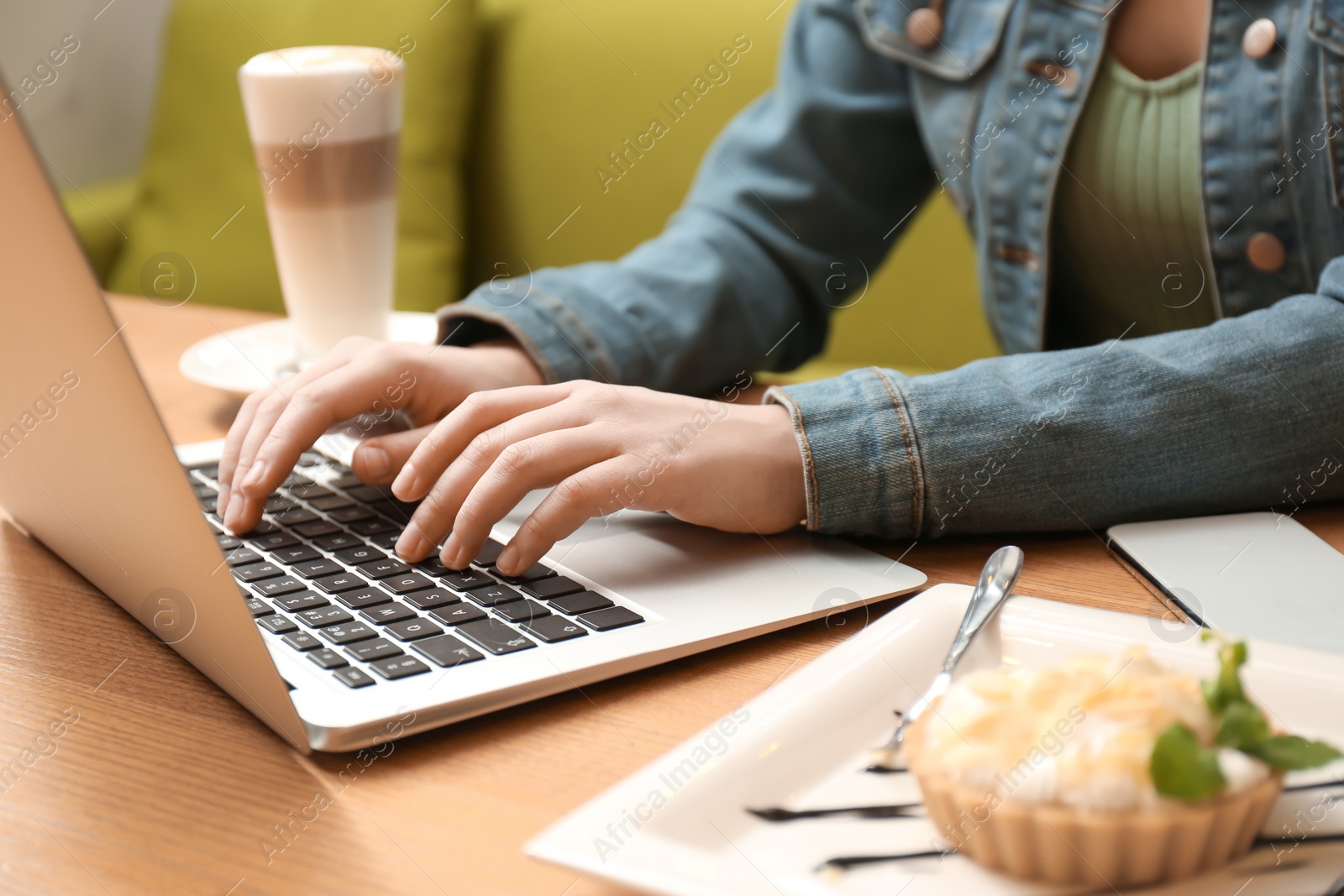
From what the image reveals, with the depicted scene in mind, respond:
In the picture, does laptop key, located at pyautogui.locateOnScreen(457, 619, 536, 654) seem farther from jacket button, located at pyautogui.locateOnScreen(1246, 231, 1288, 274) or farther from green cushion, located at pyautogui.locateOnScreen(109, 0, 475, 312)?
green cushion, located at pyautogui.locateOnScreen(109, 0, 475, 312)

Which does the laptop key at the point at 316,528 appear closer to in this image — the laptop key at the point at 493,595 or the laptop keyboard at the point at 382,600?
the laptop keyboard at the point at 382,600

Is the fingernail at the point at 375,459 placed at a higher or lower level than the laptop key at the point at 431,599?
higher

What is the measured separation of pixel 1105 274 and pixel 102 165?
189 centimetres

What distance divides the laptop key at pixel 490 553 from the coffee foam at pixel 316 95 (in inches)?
18.2

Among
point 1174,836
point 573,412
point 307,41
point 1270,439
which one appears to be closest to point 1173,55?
point 1270,439

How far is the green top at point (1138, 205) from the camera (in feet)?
2.39

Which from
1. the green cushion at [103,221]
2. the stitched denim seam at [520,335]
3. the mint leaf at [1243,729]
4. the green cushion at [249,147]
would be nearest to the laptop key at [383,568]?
the stitched denim seam at [520,335]

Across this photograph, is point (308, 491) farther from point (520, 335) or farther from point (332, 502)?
point (520, 335)

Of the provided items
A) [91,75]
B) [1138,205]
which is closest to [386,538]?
[1138,205]

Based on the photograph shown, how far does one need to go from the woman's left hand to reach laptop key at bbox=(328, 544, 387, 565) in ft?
0.06

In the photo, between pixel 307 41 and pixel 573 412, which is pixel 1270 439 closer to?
pixel 573 412

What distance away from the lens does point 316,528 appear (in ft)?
1.72

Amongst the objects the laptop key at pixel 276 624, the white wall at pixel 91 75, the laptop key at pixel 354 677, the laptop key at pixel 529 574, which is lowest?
the laptop key at pixel 529 574

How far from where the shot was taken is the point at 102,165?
6.75 ft
